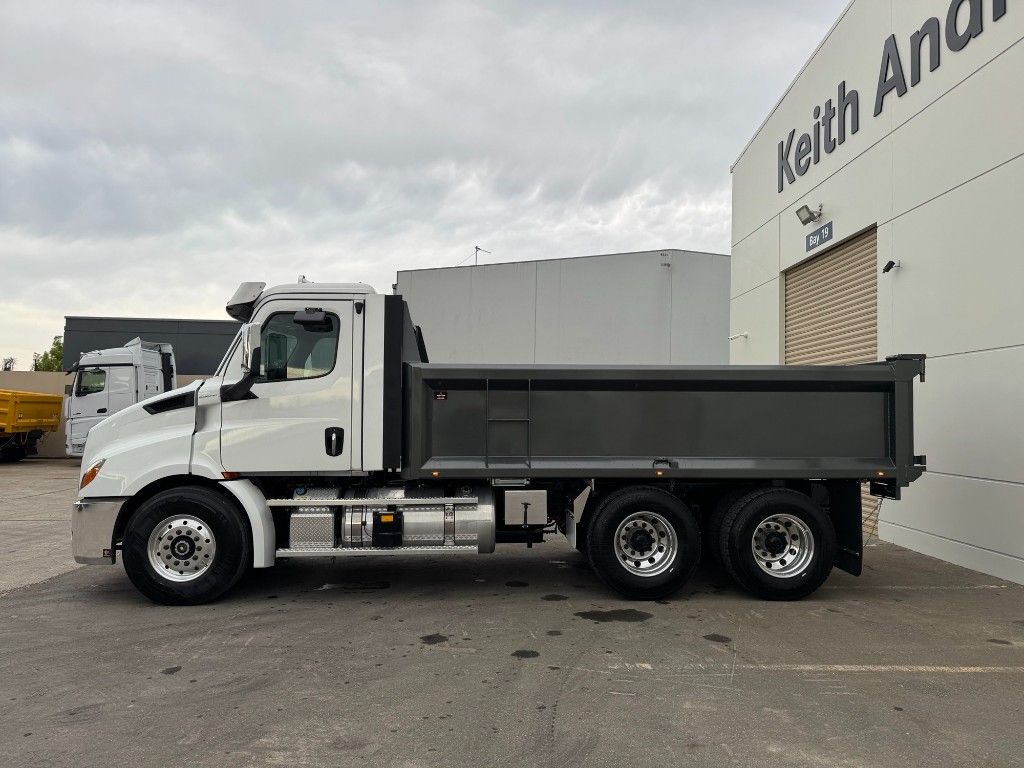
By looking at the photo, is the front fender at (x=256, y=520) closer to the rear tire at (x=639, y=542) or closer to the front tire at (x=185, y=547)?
the front tire at (x=185, y=547)

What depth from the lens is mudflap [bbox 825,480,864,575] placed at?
6.46 meters

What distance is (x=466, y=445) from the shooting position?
632 centimetres

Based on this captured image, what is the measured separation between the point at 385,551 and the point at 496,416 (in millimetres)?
1546

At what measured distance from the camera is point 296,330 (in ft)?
20.7

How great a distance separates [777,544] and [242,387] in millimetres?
5004

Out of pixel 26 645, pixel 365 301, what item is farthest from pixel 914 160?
pixel 26 645

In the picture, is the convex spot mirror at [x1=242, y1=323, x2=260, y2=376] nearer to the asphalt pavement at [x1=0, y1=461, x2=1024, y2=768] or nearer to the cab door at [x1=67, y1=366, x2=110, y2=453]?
the asphalt pavement at [x1=0, y1=461, x2=1024, y2=768]

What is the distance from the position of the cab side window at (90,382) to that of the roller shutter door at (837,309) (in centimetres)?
1636

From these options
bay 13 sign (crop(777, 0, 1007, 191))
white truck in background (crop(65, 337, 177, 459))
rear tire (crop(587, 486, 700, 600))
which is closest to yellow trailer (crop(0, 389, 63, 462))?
white truck in background (crop(65, 337, 177, 459))

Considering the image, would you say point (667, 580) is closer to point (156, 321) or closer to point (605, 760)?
point (605, 760)

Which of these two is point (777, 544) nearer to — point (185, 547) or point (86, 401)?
point (185, 547)

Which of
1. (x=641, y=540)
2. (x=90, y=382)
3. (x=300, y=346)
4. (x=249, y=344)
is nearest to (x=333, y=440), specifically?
(x=300, y=346)

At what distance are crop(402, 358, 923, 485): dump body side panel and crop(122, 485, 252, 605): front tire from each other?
163 centimetres

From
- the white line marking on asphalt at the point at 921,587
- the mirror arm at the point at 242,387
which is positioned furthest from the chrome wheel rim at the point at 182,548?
the white line marking on asphalt at the point at 921,587
